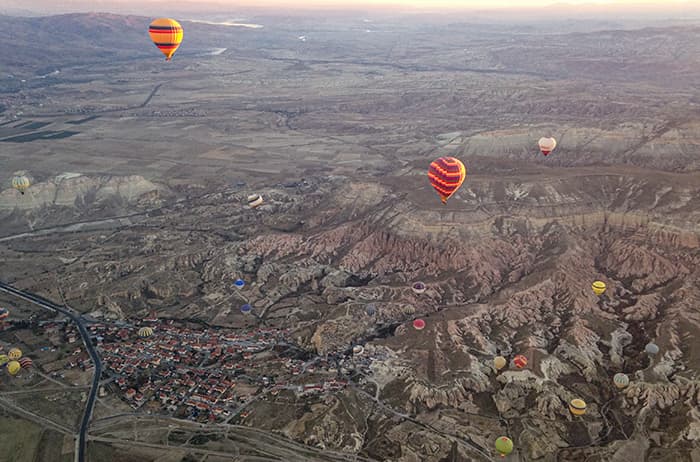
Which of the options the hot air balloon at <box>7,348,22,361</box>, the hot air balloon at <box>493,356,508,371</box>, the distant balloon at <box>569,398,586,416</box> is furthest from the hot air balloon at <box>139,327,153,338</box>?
the distant balloon at <box>569,398,586,416</box>

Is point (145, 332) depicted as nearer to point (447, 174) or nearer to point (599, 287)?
point (447, 174)

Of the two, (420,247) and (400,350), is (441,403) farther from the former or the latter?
(420,247)

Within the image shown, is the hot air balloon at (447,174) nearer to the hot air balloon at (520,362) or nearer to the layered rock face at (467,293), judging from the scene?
the layered rock face at (467,293)

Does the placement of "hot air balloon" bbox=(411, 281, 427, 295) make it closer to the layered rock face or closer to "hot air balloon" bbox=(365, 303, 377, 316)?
the layered rock face

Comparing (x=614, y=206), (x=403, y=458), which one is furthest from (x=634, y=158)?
(x=403, y=458)

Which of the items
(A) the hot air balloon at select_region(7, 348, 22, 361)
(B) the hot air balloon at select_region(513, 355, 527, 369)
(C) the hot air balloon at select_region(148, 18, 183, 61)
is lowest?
(A) the hot air balloon at select_region(7, 348, 22, 361)

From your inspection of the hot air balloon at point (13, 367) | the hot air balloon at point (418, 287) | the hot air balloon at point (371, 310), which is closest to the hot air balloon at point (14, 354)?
the hot air balloon at point (13, 367)
